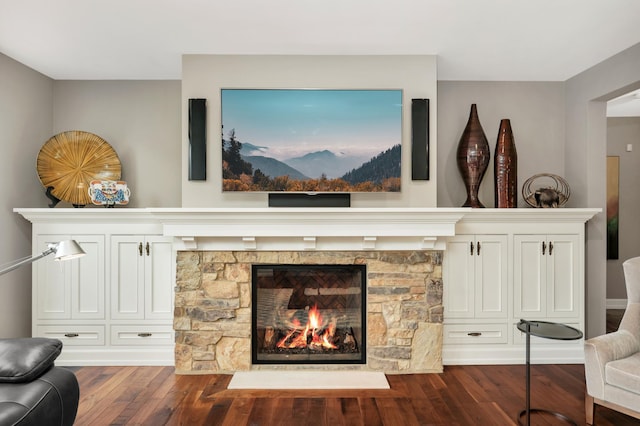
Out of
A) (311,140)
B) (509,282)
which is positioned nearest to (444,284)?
(509,282)

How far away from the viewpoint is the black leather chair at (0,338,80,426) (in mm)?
1518

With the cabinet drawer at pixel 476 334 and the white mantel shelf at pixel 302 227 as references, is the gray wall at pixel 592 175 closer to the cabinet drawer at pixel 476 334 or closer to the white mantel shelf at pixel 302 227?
the cabinet drawer at pixel 476 334

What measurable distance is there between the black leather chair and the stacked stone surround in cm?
125

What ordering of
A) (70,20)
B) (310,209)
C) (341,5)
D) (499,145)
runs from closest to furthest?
(341,5), (70,20), (310,209), (499,145)

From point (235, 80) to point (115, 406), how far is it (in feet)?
8.07

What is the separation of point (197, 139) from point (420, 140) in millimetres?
1766

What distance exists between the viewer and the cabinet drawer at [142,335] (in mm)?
3264

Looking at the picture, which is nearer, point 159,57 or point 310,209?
point 310,209

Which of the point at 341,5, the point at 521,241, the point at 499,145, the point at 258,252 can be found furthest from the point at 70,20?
the point at 521,241

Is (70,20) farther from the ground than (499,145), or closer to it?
farther from the ground

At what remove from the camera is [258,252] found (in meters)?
3.11

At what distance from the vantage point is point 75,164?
3.51 meters

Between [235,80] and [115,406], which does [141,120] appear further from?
[115,406]

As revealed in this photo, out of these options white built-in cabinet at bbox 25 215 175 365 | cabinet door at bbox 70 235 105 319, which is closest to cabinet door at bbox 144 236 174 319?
white built-in cabinet at bbox 25 215 175 365
